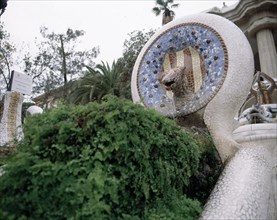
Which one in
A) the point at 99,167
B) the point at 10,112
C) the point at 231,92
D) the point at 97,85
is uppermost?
the point at 97,85

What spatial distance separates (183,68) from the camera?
566 cm

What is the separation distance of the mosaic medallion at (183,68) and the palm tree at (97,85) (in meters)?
11.8

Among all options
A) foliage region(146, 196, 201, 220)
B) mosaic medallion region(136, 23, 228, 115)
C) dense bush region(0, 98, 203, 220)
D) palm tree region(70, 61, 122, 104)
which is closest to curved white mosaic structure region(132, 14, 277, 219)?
mosaic medallion region(136, 23, 228, 115)

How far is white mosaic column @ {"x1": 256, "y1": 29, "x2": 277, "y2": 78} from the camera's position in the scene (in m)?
14.9

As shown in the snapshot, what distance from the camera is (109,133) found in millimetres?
2689

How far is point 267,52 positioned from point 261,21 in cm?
143

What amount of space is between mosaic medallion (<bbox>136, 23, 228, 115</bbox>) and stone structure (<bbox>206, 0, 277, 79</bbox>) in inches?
403

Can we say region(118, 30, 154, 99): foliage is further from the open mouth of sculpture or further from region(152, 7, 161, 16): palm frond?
the open mouth of sculpture

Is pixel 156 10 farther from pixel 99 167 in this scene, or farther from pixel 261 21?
pixel 99 167

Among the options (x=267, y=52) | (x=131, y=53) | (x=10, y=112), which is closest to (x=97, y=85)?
(x=131, y=53)

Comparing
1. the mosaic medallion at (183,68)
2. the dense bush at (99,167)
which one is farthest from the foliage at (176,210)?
the mosaic medallion at (183,68)

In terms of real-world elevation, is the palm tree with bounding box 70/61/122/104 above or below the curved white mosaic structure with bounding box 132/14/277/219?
above

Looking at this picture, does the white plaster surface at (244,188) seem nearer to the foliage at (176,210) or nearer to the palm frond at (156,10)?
the foliage at (176,210)

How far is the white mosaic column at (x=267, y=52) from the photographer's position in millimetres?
14867
